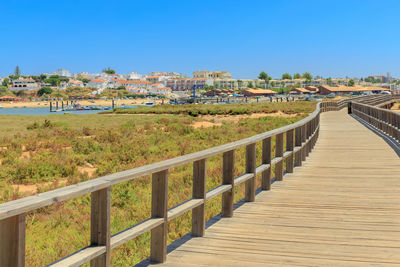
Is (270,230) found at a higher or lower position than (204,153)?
lower

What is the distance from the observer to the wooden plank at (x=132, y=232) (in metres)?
3.52

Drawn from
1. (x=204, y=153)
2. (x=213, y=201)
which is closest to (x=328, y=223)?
(x=204, y=153)

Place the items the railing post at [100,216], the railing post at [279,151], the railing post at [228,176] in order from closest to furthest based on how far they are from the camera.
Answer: the railing post at [100,216], the railing post at [228,176], the railing post at [279,151]

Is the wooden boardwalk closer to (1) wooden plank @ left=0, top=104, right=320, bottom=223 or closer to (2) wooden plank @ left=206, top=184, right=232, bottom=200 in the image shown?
(2) wooden plank @ left=206, top=184, right=232, bottom=200

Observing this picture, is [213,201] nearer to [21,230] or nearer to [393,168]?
[393,168]

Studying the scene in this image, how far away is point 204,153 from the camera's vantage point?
4.83m

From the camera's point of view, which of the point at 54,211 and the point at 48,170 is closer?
the point at 54,211

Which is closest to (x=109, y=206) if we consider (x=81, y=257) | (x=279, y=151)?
(x=81, y=257)

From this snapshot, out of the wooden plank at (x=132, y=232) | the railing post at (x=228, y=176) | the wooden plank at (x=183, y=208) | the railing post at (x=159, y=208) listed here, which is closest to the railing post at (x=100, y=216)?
the wooden plank at (x=132, y=232)

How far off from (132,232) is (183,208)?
3.07 ft

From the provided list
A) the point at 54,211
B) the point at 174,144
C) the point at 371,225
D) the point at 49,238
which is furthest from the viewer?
the point at 174,144

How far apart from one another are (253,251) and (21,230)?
2.60m

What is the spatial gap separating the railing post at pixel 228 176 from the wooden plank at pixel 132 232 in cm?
172

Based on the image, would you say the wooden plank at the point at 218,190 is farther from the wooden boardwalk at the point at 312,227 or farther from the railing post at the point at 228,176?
the wooden boardwalk at the point at 312,227
